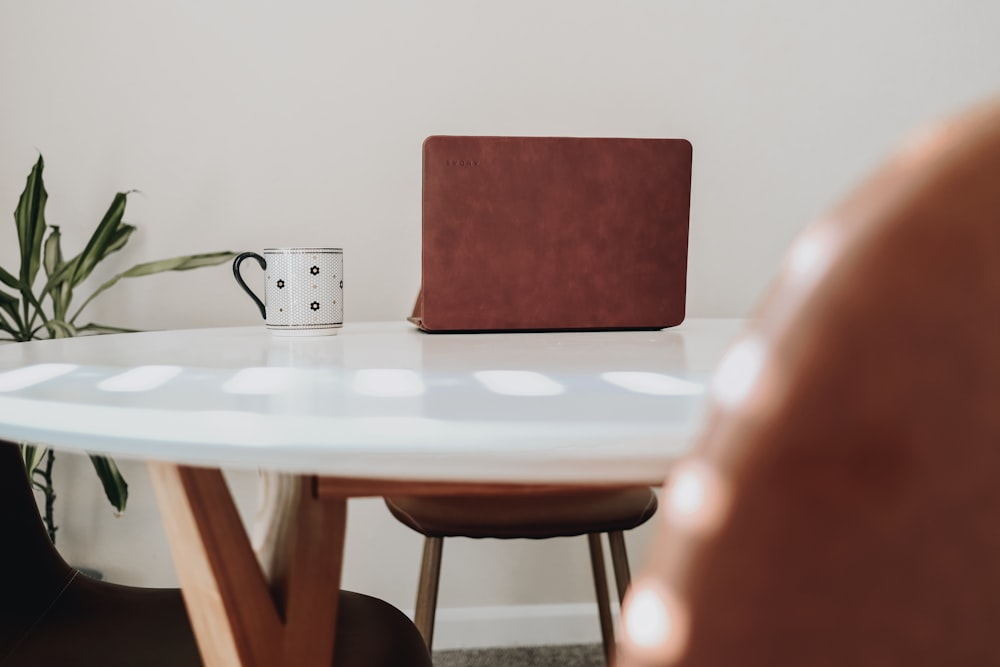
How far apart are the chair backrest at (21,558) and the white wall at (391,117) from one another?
995mm

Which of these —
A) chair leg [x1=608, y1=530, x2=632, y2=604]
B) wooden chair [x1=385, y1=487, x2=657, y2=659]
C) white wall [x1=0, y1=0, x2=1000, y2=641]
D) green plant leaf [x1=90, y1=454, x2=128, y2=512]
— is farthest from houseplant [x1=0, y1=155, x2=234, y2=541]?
chair leg [x1=608, y1=530, x2=632, y2=604]

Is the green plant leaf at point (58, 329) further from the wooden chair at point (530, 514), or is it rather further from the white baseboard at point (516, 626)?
the white baseboard at point (516, 626)

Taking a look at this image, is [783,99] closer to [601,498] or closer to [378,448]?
[601,498]

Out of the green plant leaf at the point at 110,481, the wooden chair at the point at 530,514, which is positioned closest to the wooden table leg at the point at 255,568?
the wooden chair at the point at 530,514

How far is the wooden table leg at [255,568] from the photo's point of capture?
476mm

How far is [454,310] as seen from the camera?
93 centimetres

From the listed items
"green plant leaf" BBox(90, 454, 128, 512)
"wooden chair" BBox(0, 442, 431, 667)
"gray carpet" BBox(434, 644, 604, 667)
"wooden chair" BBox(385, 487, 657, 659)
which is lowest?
"gray carpet" BBox(434, 644, 604, 667)

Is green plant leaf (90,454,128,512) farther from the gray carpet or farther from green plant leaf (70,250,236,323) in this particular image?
the gray carpet

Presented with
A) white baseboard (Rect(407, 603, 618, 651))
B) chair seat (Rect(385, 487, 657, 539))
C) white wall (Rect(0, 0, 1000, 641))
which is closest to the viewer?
chair seat (Rect(385, 487, 657, 539))

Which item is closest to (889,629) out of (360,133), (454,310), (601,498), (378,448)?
(378,448)

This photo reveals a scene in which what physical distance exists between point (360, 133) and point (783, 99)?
1.07 meters

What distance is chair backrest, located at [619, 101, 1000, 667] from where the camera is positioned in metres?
0.14

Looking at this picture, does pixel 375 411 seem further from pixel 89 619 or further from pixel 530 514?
pixel 530 514

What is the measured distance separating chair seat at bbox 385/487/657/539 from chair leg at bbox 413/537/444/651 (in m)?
0.16
